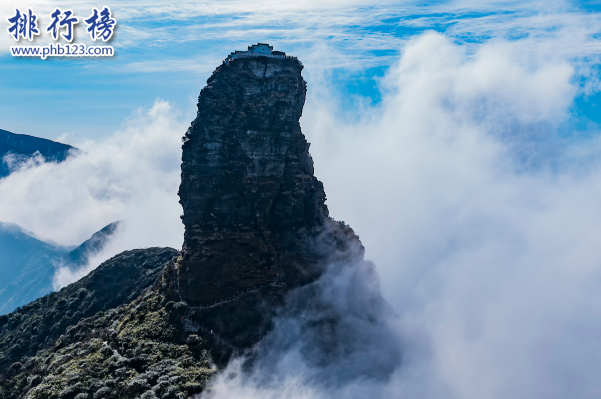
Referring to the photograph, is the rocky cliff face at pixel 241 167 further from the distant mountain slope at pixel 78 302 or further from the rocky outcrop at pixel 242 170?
the distant mountain slope at pixel 78 302

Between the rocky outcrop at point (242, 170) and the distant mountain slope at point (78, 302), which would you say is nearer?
the rocky outcrop at point (242, 170)

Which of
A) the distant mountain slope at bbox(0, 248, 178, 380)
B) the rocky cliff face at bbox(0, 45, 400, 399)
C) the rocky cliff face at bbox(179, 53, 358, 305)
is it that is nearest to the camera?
the rocky cliff face at bbox(0, 45, 400, 399)

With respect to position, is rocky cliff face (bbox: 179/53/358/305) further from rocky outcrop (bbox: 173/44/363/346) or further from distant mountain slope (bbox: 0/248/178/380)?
distant mountain slope (bbox: 0/248/178/380)

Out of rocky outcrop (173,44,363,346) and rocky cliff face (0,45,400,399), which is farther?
rocky outcrop (173,44,363,346)

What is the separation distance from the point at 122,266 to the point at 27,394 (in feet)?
194

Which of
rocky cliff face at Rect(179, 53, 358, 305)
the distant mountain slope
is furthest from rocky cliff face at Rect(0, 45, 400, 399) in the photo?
the distant mountain slope

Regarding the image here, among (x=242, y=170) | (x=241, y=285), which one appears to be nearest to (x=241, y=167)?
(x=242, y=170)

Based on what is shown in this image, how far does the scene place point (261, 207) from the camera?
120 m

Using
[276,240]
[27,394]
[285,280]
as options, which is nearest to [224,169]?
[276,240]

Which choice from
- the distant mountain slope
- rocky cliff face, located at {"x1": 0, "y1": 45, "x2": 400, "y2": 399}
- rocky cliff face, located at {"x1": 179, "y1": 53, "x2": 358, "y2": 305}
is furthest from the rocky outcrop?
the distant mountain slope

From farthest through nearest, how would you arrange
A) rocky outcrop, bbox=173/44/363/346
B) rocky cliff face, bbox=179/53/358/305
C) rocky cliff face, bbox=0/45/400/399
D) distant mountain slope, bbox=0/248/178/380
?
1. distant mountain slope, bbox=0/248/178/380
2. rocky cliff face, bbox=179/53/358/305
3. rocky outcrop, bbox=173/44/363/346
4. rocky cliff face, bbox=0/45/400/399

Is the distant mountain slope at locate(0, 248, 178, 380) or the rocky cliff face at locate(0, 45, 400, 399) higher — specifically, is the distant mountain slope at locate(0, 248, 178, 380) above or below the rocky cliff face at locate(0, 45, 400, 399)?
below

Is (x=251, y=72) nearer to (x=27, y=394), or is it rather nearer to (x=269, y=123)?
(x=269, y=123)

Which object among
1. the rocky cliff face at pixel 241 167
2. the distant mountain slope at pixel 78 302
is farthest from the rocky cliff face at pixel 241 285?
the distant mountain slope at pixel 78 302
